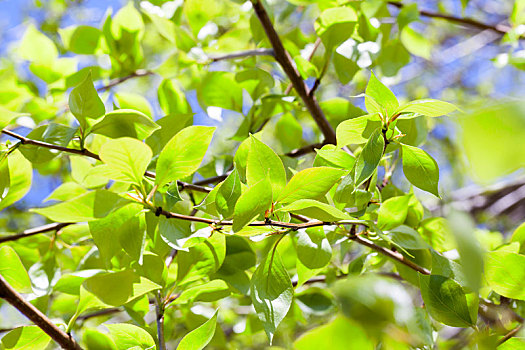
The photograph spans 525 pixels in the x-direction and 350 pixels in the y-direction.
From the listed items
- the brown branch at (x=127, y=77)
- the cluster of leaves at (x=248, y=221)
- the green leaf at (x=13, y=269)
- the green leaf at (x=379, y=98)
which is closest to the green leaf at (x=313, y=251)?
the cluster of leaves at (x=248, y=221)

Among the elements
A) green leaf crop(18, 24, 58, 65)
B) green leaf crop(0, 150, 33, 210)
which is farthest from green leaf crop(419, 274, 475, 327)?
green leaf crop(18, 24, 58, 65)

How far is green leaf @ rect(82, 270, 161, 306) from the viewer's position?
0.29m

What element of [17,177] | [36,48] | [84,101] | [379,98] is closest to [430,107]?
[379,98]

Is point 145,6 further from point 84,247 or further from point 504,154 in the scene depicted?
point 504,154

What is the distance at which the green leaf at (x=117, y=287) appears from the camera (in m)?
0.29

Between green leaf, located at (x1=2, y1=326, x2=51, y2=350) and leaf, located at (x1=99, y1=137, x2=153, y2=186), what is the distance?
0.13m

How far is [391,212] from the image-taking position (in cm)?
32

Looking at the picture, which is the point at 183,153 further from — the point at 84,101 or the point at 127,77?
the point at 127,77

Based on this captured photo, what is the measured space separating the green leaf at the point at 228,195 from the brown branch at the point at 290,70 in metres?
0.19

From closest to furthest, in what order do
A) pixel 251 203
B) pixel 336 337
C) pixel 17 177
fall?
pixel 336 337
pixel 251 203
pixel 17 177

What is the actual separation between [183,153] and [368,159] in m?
0.12

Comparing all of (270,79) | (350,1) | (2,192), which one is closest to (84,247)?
(2,192)

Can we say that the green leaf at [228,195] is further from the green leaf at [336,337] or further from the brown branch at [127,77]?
the brown branch at [127,77]

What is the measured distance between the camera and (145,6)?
524 mm
